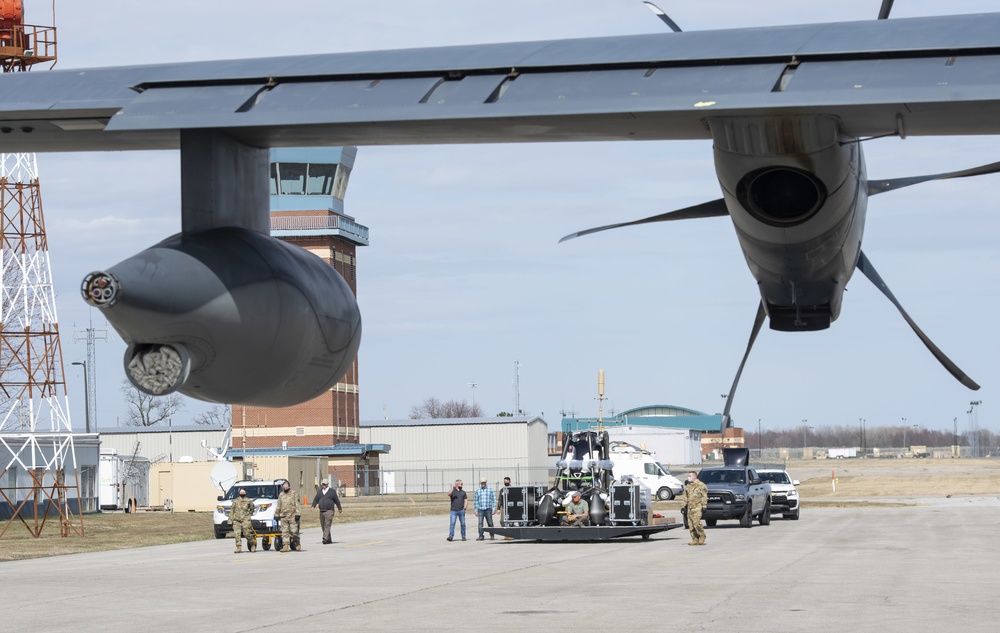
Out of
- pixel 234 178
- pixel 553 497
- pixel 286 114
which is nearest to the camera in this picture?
pixel 286 114

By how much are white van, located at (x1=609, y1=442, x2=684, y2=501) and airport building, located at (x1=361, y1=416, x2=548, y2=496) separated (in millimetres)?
24345

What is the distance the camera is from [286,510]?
102ft

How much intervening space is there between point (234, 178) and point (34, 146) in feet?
3.21

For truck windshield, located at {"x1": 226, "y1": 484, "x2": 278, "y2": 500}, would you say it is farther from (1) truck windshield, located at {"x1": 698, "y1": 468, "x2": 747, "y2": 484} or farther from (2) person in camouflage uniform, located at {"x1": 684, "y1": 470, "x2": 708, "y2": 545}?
(2) person in camouflage uniform, located at {"x1": 684, "y1": 470, "x2": 708, "y2": 545}

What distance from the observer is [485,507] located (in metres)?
36.8

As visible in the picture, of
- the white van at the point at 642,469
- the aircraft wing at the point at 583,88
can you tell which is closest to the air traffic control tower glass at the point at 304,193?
the aircraft wing at the point at 583,88

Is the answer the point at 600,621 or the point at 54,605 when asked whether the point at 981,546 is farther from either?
the point at 54,605

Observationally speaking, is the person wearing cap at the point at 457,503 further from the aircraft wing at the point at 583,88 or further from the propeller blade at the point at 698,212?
the aircraft wing at the point at 583,88

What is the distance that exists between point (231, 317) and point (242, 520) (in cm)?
2830

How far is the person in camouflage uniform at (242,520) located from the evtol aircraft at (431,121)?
27.3 meters

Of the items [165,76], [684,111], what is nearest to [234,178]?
[165,76]

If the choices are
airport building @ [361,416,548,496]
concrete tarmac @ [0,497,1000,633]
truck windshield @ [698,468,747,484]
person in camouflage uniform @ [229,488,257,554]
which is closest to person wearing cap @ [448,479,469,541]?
concrete tarmac @ [0,497,1000,633]

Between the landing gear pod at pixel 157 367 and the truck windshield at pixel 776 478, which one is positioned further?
the truck windshield at pixel 776 478

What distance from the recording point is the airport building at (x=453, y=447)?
276 ft
